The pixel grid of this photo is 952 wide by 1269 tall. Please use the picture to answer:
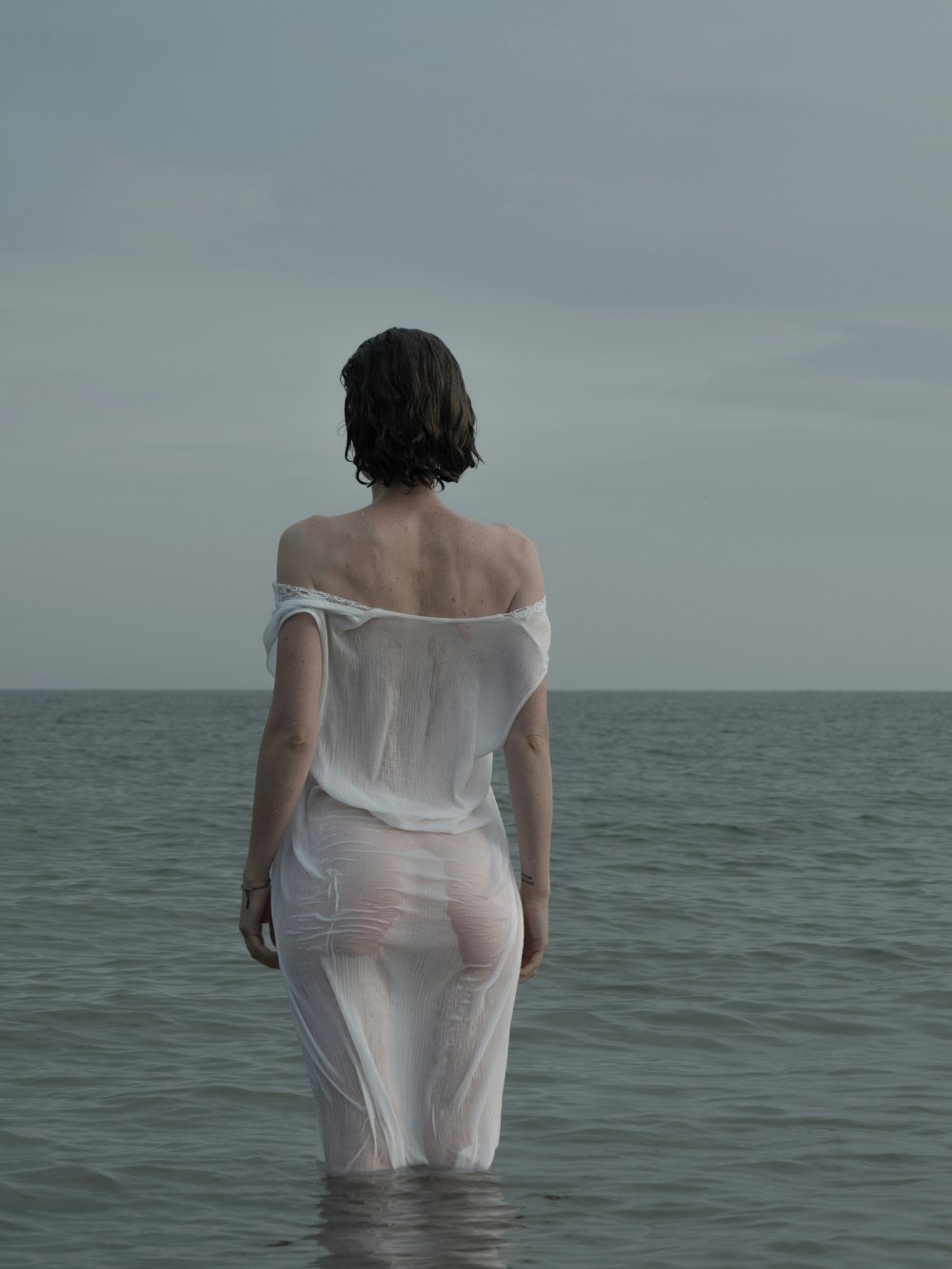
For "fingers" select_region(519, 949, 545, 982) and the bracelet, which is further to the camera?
"fingers" select_region(519, 949, 545, 982)

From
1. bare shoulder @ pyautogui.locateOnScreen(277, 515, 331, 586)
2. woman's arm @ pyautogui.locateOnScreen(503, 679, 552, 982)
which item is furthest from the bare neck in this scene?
woman's arm @ pyautogui.locateOnScreen(503, 679, 552, 982)

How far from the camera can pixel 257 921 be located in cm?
336

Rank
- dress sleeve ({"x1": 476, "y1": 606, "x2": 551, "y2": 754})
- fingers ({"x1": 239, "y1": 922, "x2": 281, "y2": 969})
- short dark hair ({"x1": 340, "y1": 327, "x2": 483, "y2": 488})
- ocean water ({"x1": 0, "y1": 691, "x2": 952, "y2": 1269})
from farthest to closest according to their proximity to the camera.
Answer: ocean water ({"x1": 0, "y1": 691, "x2": 952, "y2": 1269}) → fingers ({"x1": 239, "y1": 922, "x2": 281, "y2": 969}) → dress sleeve ({"x1": 476, "y1": 606, "x2": 551, "y2": 754}) → short dark hair ({"x1": 340, "y1": 327, "x2": 483, "y2": 488})

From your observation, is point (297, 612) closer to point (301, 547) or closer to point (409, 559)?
point (301, 547)

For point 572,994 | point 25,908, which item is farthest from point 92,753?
point 572,994

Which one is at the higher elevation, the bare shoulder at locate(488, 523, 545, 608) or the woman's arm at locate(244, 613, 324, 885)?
the bare shoulder at locate(488, 523, 545, 608)

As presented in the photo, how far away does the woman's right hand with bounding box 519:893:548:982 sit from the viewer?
347 cm

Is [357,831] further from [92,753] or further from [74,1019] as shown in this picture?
[92,753]

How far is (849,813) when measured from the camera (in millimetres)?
19250

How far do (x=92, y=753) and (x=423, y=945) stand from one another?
34827 millimetres

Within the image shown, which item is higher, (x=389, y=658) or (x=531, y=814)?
(x=389, y=658)

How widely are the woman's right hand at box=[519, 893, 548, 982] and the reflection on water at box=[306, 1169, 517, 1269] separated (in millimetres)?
512

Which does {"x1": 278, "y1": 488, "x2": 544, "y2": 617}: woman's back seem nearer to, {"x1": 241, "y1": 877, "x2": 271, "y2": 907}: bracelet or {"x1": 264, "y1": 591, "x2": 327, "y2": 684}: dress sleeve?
{"x1": 264, "y1": 591, "x2": 327, "y2": 684}: dress sleeve

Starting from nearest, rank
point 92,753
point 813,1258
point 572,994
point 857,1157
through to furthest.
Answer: point 813,1258 < point 857,1157 < point 572,994 < point 92,753
